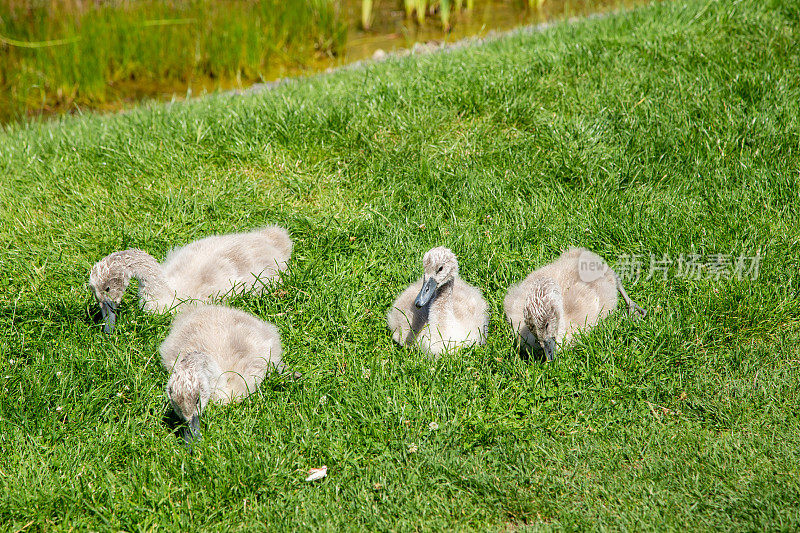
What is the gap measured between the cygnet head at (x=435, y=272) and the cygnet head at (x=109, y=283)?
204 centimetres

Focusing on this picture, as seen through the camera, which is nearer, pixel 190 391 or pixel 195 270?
pixel 190 391

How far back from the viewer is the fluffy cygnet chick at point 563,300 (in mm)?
4074

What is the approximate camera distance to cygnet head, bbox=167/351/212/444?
147 inches

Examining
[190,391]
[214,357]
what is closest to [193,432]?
[190,391]

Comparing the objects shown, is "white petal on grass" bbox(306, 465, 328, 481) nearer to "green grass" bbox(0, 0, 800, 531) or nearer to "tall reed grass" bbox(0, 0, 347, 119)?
"green grass" bbox(0, 0, 800, 531)

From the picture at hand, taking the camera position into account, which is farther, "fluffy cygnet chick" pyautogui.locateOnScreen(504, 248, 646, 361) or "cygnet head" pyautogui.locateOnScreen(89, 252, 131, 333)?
"cygnet head" pyautogui.locateOnScreen(89, 252, 131, 333)

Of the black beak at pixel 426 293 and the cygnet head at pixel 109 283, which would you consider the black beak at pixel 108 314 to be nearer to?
the cygnet head at pixel 109 283

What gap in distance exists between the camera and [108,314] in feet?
15.1

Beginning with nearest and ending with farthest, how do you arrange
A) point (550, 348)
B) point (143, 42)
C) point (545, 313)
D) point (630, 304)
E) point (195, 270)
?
1. point (545, 313)
2. point (550, 348)
3. point (630, 304)
4. point (195, 270)
5. point (143, 42)

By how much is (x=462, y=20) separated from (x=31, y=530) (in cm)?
1039

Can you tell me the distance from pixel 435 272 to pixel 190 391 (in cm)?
169

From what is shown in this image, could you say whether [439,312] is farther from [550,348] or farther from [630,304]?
[630,304]

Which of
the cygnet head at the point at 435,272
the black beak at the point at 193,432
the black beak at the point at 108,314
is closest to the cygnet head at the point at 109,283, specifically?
the black beak at the point at 108,314

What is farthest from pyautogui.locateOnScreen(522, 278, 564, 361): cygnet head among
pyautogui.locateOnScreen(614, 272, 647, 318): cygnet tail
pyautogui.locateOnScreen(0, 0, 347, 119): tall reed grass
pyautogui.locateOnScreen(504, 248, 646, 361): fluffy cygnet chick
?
pyautogui.locateOnScreen(0, 0, 347, 119): tall reed grass
